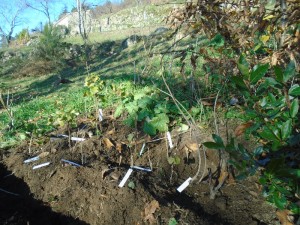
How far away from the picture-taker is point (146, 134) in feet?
8.43

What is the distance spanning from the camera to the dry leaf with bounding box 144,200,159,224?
167 centimetres

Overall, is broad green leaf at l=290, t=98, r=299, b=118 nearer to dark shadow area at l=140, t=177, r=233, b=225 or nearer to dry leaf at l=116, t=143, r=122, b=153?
dark shadow area at l=140, t=177, r=233, b=225

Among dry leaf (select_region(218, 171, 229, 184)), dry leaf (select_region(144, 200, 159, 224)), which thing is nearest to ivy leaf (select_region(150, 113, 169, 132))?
dry leaf (select_region(218, 171, 229, 184))

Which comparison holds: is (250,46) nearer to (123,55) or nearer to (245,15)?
(245,15)

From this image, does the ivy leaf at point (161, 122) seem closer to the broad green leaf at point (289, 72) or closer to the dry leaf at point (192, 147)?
the dry leaf at point (192, 147)

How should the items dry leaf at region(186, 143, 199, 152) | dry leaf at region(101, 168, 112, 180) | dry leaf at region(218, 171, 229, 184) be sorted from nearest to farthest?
dry leaf at region(218, 171, 229, 184) < dry leaf at region(101, 168, 112, 180) < dry leaf at region(186, 143, 199, 152)

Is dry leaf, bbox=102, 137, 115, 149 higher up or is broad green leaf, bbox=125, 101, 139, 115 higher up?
broad green leaf, bbox=125, 101, 139, 115

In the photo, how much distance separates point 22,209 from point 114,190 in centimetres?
68

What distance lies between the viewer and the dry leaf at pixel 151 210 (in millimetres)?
1666

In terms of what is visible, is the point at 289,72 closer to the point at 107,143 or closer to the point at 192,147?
the point at 192,147

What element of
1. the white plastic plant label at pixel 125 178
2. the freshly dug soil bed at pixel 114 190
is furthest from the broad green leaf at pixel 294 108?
the white plastic plant label at pixel 125 178

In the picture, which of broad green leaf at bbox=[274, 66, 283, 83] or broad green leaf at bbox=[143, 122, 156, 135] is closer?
broad green leaf at bbox=[274, 66, 283, 83]

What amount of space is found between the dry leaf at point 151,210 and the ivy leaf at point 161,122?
824mm

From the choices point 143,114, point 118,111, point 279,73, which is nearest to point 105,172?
point 143,114
